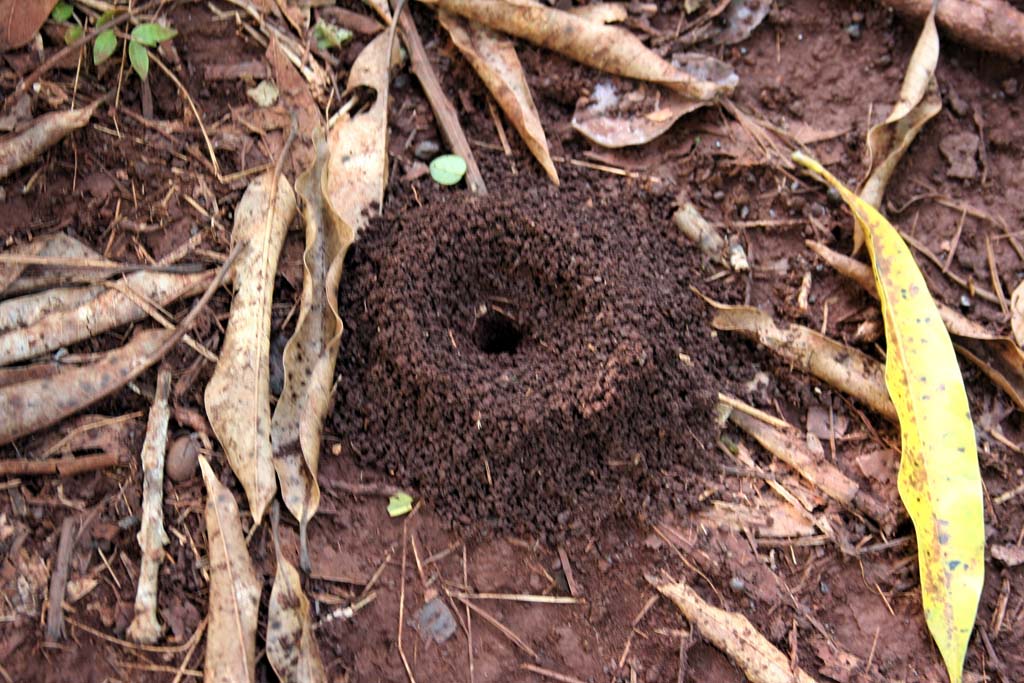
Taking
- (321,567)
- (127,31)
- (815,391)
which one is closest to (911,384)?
(815,391)

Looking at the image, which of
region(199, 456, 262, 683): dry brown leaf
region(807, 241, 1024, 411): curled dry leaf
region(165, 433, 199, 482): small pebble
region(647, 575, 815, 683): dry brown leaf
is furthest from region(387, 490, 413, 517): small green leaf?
region(807, 241, 1024, 411): curled dry leaf

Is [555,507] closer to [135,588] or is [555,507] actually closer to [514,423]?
[514,423]

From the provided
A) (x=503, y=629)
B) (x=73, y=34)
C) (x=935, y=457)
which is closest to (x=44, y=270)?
(x=73, y=34)

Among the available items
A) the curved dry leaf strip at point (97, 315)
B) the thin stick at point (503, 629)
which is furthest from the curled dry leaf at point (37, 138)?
the thin stick at point (503, 629)

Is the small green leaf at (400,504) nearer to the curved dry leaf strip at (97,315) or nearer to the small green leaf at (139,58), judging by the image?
the curved dry leaf strip at (97,315)

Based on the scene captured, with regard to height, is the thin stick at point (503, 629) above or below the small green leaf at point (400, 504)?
below

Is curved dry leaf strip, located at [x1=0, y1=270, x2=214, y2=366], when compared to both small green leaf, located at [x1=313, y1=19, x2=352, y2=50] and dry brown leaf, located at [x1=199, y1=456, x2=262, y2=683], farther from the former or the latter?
small green leaf, located at [x1=313, y1=19, x2=352, y2=50]
